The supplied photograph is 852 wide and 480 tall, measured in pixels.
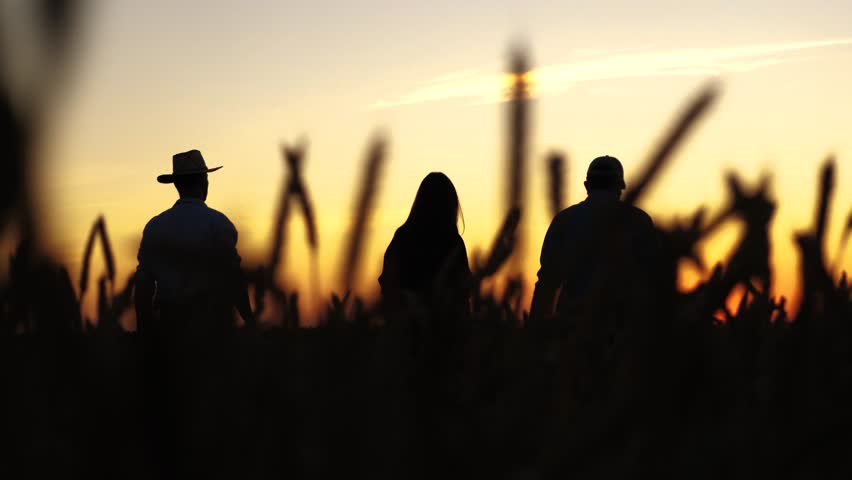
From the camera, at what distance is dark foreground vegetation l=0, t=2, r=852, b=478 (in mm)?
412

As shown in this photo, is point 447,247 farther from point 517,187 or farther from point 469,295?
point 517,187

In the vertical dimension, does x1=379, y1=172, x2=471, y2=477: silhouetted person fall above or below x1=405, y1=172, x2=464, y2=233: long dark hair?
above

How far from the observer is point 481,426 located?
22.9 inches

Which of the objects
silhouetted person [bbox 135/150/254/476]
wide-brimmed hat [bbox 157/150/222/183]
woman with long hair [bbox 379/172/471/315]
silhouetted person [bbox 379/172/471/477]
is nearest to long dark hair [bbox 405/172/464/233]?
woman with long hair [bbox 379/172/471/315]

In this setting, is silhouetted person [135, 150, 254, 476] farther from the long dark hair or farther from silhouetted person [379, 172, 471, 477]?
the long dark hair

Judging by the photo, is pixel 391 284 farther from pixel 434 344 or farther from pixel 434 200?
pixel 434 200

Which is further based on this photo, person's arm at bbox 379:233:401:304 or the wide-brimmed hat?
the wide-brimmed hat

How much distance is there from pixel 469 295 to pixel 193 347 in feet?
1.55

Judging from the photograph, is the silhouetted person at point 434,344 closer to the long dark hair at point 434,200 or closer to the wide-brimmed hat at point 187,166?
the wide-brimmed hat at point 187,166

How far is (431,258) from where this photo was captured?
351 cm

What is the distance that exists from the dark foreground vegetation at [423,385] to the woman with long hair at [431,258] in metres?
0.02

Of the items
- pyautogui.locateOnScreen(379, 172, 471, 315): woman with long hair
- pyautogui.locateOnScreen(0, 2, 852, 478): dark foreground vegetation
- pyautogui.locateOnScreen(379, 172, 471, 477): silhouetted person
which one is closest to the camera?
pyautogui.locateOnScreen(0, 2, 852, 478): dark foreground vegetation

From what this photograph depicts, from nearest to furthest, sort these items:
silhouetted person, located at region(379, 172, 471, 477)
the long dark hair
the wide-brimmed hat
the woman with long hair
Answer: silhouetted person, located at region(379, 172, 471, 477) < the woman with long hair < the wide-brimmed hat < the long dark hair

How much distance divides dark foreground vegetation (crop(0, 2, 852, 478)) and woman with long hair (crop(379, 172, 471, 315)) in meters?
0.02
